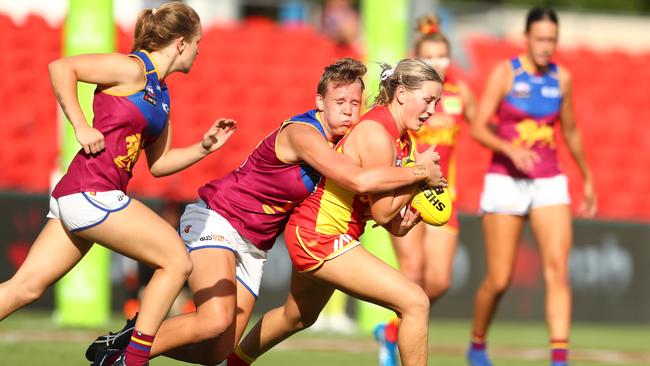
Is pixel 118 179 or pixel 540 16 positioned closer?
pixel 118 179

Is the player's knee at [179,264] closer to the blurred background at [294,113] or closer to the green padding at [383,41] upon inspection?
the blurred background at [294,113]

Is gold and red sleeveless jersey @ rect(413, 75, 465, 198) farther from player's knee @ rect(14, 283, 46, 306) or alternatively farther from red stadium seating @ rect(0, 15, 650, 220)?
red stadium seating @ rect(0, 15, 650, 220)

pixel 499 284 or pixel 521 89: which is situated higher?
pixel 521 89

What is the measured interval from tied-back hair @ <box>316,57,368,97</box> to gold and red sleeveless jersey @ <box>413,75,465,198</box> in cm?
239

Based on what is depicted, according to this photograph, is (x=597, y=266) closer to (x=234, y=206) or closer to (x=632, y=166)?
(x=632, y=166)

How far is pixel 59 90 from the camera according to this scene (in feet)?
19.8

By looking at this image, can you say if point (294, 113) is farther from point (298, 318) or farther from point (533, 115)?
point (298, 318)

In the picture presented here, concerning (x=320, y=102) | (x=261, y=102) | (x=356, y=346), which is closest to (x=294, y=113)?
(x=261, y=102)

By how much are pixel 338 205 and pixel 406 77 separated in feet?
2.52

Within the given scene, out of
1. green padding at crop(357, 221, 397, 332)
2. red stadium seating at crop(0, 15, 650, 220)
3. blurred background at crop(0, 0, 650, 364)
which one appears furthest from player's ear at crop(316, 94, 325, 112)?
red stadium seating at crop(0, 15, 650, 220)

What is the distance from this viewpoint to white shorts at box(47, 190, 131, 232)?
6.07 meters

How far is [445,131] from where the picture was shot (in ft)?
28.9

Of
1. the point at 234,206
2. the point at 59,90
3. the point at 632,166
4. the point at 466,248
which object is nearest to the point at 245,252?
the point at 234,206

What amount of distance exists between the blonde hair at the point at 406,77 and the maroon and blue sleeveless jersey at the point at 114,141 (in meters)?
1.23
